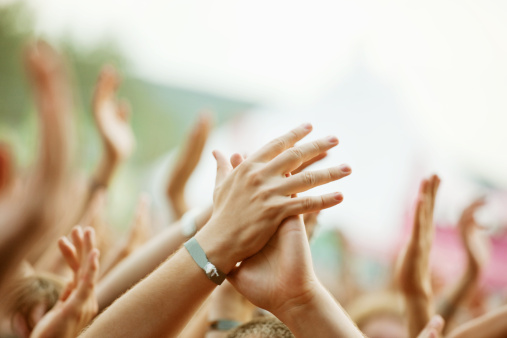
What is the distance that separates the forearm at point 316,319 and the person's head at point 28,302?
1.11 metres

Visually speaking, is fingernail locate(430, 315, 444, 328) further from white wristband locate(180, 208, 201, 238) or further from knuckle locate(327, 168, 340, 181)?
white wristband locate(180, 208, 201, 238)

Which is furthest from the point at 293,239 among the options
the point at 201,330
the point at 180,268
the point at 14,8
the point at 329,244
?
the point at 14,8

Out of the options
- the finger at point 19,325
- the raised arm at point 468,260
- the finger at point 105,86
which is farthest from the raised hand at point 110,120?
the raised arm at point 468,260

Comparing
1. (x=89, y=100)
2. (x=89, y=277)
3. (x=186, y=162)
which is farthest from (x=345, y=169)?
(x=89, y=100)

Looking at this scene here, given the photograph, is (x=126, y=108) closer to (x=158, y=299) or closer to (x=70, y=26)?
(x=158, y=299)

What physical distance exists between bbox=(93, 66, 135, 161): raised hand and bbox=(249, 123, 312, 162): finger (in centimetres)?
143

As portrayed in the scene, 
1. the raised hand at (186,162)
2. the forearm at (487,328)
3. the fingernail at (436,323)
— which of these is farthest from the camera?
the raised hand at (186,162)

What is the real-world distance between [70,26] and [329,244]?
36.2ft

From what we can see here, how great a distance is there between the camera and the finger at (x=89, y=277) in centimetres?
136

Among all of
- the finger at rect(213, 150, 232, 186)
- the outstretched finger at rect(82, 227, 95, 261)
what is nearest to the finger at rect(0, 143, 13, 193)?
the outstretched finger at rect(82, 227, 95, 261)

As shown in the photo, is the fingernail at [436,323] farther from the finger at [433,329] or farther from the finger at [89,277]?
the finger at [89,277]

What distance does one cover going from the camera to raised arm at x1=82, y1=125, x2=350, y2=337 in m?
1.04

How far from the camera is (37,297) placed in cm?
183

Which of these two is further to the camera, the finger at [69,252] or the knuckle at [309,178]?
the finger at [69,252]
